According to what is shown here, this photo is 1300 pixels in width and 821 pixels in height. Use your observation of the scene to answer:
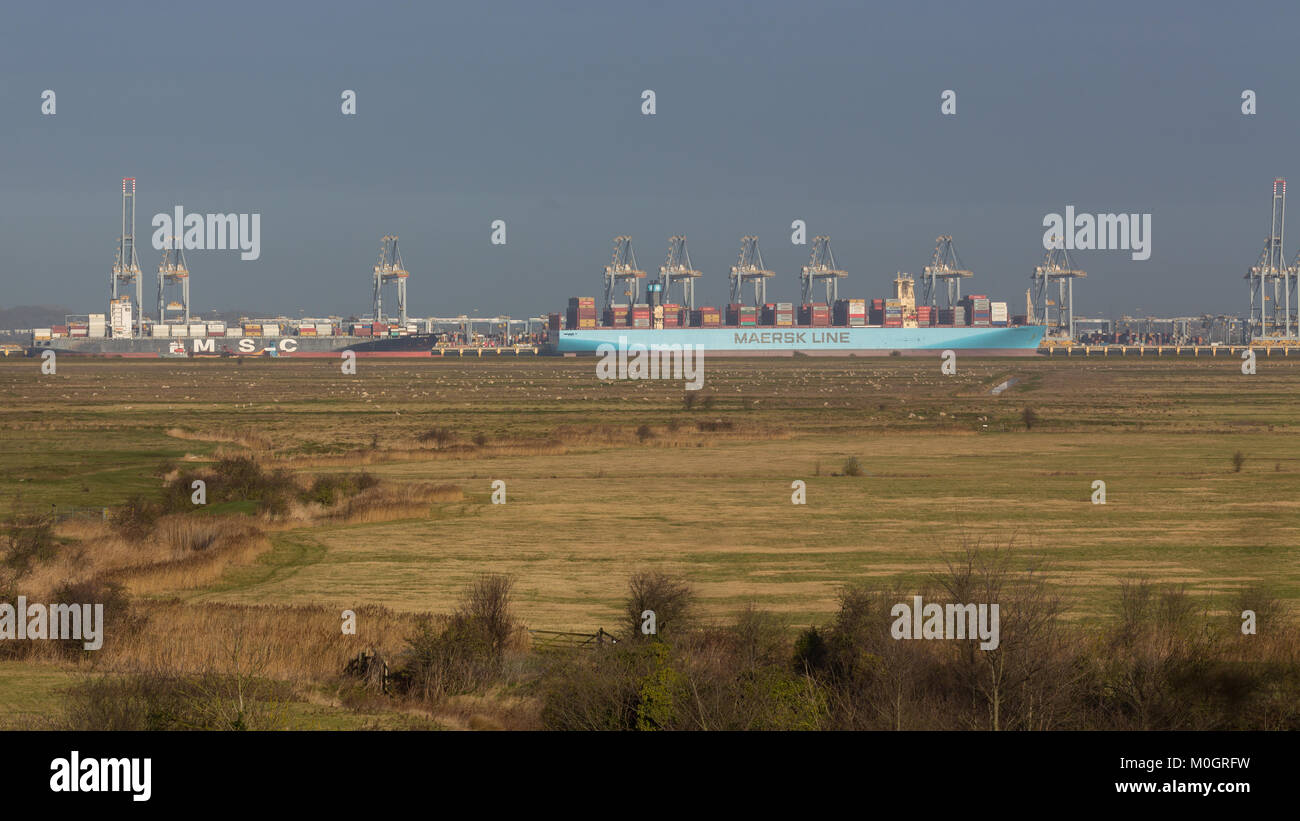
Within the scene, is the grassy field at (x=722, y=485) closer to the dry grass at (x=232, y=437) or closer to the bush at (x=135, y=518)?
the dry grass at (x=232, y=437)

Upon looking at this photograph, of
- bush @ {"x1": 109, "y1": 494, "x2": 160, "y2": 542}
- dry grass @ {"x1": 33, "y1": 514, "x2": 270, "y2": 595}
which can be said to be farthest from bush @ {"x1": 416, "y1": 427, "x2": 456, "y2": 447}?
dry grass @ {"x1": 33, "y1": 514, "x2": 270, "y2": 595}

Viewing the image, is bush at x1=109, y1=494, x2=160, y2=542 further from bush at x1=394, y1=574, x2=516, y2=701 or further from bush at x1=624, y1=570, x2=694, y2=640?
bush at x1=624, y1=570, x2=694, y2=640

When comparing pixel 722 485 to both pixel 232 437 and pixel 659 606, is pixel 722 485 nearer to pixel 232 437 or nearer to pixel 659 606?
pixel 659 606

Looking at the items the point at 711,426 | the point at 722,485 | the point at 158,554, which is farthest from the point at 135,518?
the point at 711,426

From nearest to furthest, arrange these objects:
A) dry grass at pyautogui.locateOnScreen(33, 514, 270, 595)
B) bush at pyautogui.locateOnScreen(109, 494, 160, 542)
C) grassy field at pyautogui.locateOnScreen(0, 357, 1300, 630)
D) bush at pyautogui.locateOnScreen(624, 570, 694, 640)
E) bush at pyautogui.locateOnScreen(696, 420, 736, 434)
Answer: bush at pyautogui.locateOnScreen(624, 570, 694, 640)
dry grass at pyautogui.locateOnScreen(33, 514, 270, 595)
grassy field at pyautogui.locateOnScreen(0, 357, 1300, 630)
bush at pyautogui.locateOnScreen(109, 494, 160, 542)
bush at pyautogui.locateOnScreen(696, 420, 736, 434)

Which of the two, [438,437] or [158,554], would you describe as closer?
[158,554]

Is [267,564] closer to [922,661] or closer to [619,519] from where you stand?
[619,519]

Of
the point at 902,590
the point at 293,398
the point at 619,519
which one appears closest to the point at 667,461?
the point at 619,519
